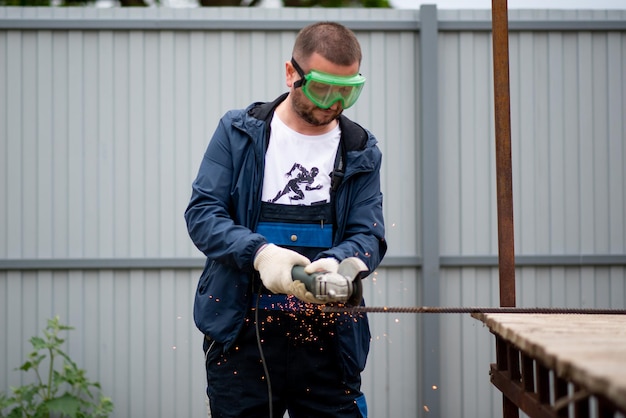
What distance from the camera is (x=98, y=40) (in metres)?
5.27

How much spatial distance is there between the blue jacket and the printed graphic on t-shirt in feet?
0.29

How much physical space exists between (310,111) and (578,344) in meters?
1.36

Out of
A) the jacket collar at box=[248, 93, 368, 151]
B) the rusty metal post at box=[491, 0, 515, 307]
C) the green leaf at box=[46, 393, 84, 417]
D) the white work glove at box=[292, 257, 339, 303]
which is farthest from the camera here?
the green leaf at box=[46, 393, 84, 417]

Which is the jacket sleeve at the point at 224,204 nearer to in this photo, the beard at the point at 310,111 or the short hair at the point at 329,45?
the beard at the point at 310,111

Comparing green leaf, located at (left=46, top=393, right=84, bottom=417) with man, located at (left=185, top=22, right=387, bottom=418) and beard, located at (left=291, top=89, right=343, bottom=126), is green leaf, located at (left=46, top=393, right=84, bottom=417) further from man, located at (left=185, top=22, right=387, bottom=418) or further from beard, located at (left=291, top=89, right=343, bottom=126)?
beard, located at (left=291, top=89, right=343, bottom=126)

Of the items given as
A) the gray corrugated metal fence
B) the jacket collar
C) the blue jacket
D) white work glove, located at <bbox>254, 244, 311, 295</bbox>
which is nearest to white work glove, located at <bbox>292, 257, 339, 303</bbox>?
white work glove, located at <bbox>254, 244, 311, 295</bbox>

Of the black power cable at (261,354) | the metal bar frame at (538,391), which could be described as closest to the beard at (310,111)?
the black power cable at (261,354)

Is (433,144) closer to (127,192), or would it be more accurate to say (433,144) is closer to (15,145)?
(127,192)

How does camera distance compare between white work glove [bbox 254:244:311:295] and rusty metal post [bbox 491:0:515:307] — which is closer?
white work glove [bbox 254:244:311:295]

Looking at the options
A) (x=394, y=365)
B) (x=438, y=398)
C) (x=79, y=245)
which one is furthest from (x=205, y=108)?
(x=438, y=398)

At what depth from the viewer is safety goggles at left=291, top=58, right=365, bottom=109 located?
290 centimetres

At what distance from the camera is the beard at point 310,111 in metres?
3.00

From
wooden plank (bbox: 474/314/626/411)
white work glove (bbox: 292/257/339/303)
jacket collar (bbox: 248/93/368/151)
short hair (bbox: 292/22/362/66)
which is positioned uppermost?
short hair (bbox: 292/22/362/66)

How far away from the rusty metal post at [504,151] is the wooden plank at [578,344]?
376 mm
